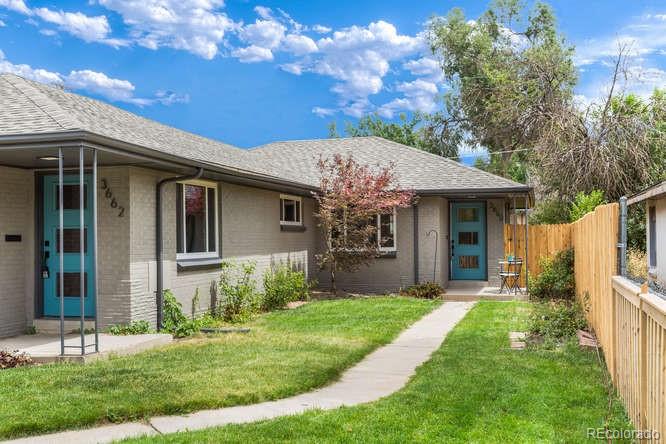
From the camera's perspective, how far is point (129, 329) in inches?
398

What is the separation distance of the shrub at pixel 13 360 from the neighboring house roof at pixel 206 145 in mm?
2808

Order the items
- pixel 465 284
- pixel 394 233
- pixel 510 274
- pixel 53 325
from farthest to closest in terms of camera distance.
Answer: pixel 465 284, pixel 394 233, pixel 510 274, pixel 53 325

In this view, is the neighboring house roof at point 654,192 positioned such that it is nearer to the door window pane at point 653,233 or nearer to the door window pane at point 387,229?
the door window pane at point 653,233

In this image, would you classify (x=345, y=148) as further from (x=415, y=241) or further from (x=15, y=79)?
(x=15, y=79)

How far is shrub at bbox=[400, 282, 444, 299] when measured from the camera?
1675 cm

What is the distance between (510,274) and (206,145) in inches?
335

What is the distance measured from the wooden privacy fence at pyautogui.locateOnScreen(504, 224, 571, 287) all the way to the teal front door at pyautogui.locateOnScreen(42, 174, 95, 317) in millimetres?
11452

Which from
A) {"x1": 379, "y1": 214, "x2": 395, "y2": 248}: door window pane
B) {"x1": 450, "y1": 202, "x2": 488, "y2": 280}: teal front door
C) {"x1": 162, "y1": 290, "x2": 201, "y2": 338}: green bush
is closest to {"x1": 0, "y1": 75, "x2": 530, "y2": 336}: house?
{"x1": 162, "y1": 290, "x2": 201, "y2": 338}: green bush

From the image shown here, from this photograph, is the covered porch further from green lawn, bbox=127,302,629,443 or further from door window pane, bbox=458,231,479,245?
door window pane, bbox=458,231,479,245

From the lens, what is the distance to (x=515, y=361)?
314 inches

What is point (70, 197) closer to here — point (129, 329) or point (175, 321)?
point (129, 329)

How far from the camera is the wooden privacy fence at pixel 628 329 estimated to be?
3896 mm

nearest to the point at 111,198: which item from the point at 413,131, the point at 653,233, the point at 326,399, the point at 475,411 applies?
the point at 326,399

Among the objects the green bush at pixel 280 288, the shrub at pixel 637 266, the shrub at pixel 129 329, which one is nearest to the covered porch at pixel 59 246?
the shrub at pixel 129 329
